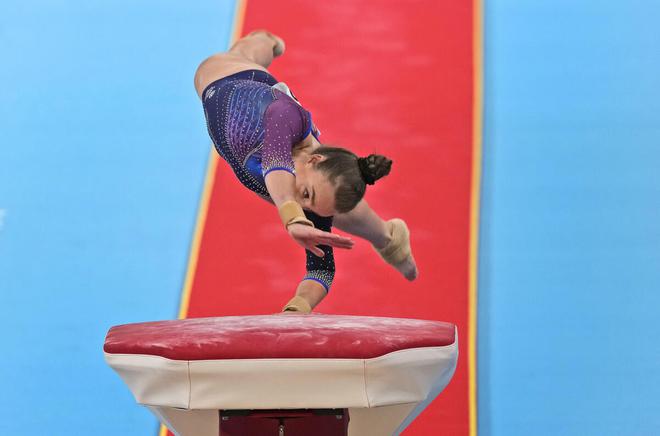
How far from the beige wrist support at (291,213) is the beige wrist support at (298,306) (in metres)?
0.33

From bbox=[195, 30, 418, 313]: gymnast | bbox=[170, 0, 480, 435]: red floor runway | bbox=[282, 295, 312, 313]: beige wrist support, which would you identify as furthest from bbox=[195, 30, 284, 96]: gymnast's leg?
bbox=[282, 295, 312, 313]: beige wrist support

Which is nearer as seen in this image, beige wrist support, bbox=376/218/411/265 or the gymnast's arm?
the gymnast's arm

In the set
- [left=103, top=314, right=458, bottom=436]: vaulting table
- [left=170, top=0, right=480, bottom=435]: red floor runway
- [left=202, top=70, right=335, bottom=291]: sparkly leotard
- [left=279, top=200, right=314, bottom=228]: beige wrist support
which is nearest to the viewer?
[left=103, top=314, right=458, bottom=436]: vaulting table

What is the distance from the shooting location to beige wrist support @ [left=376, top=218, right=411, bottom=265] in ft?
8.47

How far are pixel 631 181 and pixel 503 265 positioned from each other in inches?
22.0

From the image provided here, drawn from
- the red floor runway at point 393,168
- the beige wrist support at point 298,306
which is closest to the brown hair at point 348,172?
the beige wrist support at point 298,306

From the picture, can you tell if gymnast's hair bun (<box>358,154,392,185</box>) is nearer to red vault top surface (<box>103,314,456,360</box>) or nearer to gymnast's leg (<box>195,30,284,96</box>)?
red vault top surface (<box>103,314,456,360</box>)

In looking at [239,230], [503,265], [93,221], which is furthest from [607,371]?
[93,221]

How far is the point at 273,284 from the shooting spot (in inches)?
109

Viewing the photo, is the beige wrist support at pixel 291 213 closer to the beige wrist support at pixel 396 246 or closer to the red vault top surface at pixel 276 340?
the red vault top surface at pixel 276 340

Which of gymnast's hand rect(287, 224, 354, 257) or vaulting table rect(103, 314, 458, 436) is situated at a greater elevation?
gymnast's hand rect(287, 224, 354, 257)

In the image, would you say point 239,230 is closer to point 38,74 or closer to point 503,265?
point 503,265

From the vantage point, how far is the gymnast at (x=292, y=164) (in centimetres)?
199

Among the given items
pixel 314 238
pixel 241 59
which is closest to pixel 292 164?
pixel 314 238
